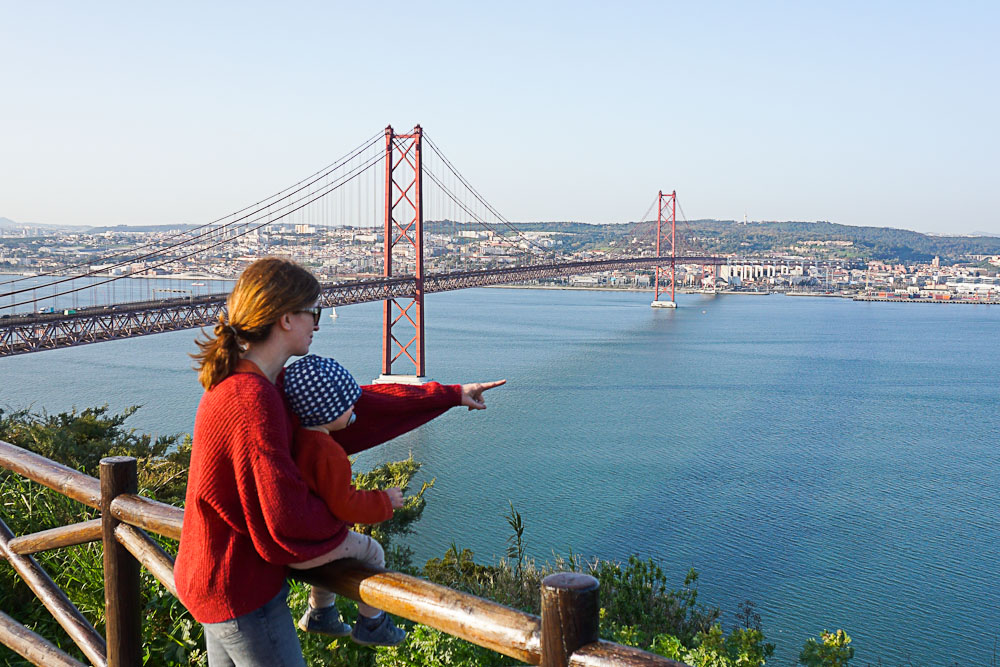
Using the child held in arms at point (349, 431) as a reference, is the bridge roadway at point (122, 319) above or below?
below

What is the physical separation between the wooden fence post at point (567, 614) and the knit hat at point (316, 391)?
1.27 feet

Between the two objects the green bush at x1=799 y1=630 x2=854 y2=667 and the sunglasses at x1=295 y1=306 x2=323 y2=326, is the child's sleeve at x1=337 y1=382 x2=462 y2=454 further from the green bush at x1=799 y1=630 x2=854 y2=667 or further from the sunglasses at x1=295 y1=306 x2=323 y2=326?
the green bush at x1=799 y1=630 x2=854 y2=667

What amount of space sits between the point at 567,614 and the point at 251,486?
0.43 meters

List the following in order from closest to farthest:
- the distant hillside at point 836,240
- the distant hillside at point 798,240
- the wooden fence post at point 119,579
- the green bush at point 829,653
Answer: the wooden fence post at point 119,579 < the green bush at point 829,653 < the distant hillside at point 798,240 < the distant hillside at point 836,240

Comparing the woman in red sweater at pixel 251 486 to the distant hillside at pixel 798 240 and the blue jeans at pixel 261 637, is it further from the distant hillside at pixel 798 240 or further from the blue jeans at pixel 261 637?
the distant hillside at pixel 798 240

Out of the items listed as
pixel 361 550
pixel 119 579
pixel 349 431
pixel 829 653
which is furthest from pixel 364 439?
pixel 829 653

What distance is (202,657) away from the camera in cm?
206

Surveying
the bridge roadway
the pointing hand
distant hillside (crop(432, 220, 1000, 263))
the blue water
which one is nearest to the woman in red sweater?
the pointing hand

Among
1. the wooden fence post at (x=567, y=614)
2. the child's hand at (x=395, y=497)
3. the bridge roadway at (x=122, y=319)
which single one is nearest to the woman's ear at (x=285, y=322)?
the child's hand at (x=395, y=497)

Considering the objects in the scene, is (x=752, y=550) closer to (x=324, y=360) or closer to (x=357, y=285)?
(x=324, y=360)

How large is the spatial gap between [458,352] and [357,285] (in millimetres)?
7312

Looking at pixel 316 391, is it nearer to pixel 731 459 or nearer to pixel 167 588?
pixel 167 588

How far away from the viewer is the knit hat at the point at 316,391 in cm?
118

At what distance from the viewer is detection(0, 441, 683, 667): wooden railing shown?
97 centimetres
